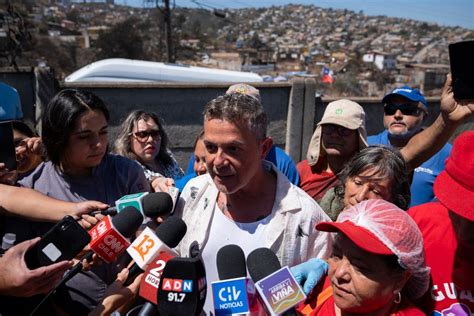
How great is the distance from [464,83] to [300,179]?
4.28 ft

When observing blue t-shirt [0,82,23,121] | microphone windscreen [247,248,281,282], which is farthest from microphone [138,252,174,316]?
blue t-shirt [0,82,23,121]

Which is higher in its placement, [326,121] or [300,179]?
[326,121]

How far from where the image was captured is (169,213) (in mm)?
2051

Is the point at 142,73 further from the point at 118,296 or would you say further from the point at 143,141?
the point at 118,296

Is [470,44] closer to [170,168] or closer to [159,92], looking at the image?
[170,168]

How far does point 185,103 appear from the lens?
5.84m

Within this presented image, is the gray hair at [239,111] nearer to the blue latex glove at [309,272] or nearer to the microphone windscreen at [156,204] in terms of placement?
the microphone windscreen at [156,204]

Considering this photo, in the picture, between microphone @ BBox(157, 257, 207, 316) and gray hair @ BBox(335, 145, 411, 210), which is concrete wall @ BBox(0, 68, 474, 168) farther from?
microphone @ BBox(157, 257, 207, 316)

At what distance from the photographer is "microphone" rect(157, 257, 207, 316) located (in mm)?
1385

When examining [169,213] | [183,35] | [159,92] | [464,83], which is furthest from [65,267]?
[183,35]

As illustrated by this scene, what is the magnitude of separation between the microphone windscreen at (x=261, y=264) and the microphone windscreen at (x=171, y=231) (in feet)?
1.01

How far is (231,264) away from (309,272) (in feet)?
1.43

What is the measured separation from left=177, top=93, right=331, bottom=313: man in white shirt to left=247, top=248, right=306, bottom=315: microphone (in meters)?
0.43

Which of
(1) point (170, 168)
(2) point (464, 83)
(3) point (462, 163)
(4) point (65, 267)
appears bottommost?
(1) point (170, 168)
